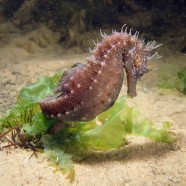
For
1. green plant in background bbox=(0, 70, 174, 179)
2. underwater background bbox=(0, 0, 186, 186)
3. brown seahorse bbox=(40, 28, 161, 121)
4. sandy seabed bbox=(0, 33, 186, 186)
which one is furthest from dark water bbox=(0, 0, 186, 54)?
brown seahorse bbox=(40, 28, 161, 121)

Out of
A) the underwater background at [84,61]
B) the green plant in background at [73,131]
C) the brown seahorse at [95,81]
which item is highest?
the brown seahorse at [95,81]

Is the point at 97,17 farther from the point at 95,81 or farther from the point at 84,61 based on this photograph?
the point at 95,81

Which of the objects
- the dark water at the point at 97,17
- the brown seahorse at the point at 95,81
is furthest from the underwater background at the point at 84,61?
the brown seahorse at the point at 95,81

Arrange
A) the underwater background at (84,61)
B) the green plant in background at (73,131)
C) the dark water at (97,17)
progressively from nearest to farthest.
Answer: the underwater background at (84,61), the green plant in background at (73,131), the dark water at (97,17)

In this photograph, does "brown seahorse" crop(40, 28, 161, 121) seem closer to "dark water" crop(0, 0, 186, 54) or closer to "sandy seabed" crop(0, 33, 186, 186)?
"sandy seabed" crop(0, 33, 186, 186)

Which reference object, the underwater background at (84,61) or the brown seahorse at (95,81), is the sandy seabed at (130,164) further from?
the brown seahorse at (95,81)

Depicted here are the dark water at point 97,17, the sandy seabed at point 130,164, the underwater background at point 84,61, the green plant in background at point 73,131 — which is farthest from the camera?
the dark water at point 97,17

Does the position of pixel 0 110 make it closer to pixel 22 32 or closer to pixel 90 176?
pixel 90 176
